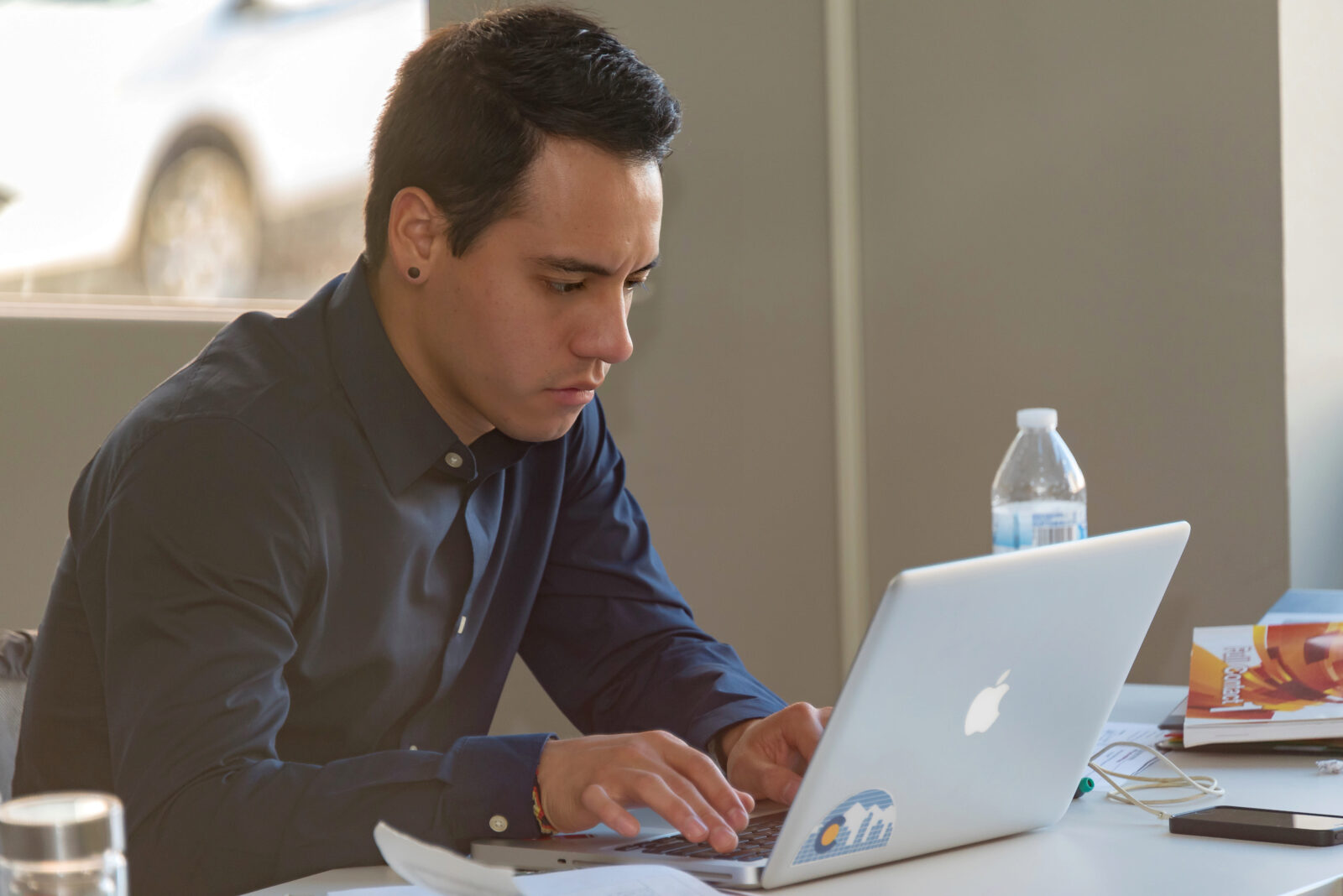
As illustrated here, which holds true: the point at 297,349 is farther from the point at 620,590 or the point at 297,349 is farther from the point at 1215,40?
the point at 1215,40

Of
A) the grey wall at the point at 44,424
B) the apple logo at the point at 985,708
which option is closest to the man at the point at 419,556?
the apple logo at the point at 985,708

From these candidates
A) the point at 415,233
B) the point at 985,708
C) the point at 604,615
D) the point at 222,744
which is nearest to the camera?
the point at 985,708

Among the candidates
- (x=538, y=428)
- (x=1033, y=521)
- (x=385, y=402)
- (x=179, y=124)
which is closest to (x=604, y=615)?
(x=538, y=428)

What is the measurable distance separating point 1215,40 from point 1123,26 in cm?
15

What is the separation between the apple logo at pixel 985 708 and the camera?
0.80 m

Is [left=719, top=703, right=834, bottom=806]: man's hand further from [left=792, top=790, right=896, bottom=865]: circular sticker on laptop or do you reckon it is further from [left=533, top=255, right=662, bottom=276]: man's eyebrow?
[left=533, top=255, right=662, bottom=276]: man's eyebrow

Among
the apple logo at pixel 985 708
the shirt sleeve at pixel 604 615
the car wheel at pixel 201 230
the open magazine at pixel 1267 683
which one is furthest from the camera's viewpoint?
the car wheel at pixel 201 230

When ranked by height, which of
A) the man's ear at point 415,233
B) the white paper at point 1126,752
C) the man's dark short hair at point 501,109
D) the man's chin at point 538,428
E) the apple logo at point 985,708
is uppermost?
the man's dark short hair at point 501,109

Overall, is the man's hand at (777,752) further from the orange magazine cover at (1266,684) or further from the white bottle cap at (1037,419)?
the white bottle cap at (1037,419)

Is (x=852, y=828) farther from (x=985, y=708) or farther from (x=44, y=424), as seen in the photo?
(x=44, y=424)

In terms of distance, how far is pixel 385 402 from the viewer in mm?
1191

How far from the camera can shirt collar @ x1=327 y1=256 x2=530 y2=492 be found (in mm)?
1186

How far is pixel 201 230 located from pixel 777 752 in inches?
60.6

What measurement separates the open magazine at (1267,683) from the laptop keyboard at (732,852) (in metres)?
0.43
